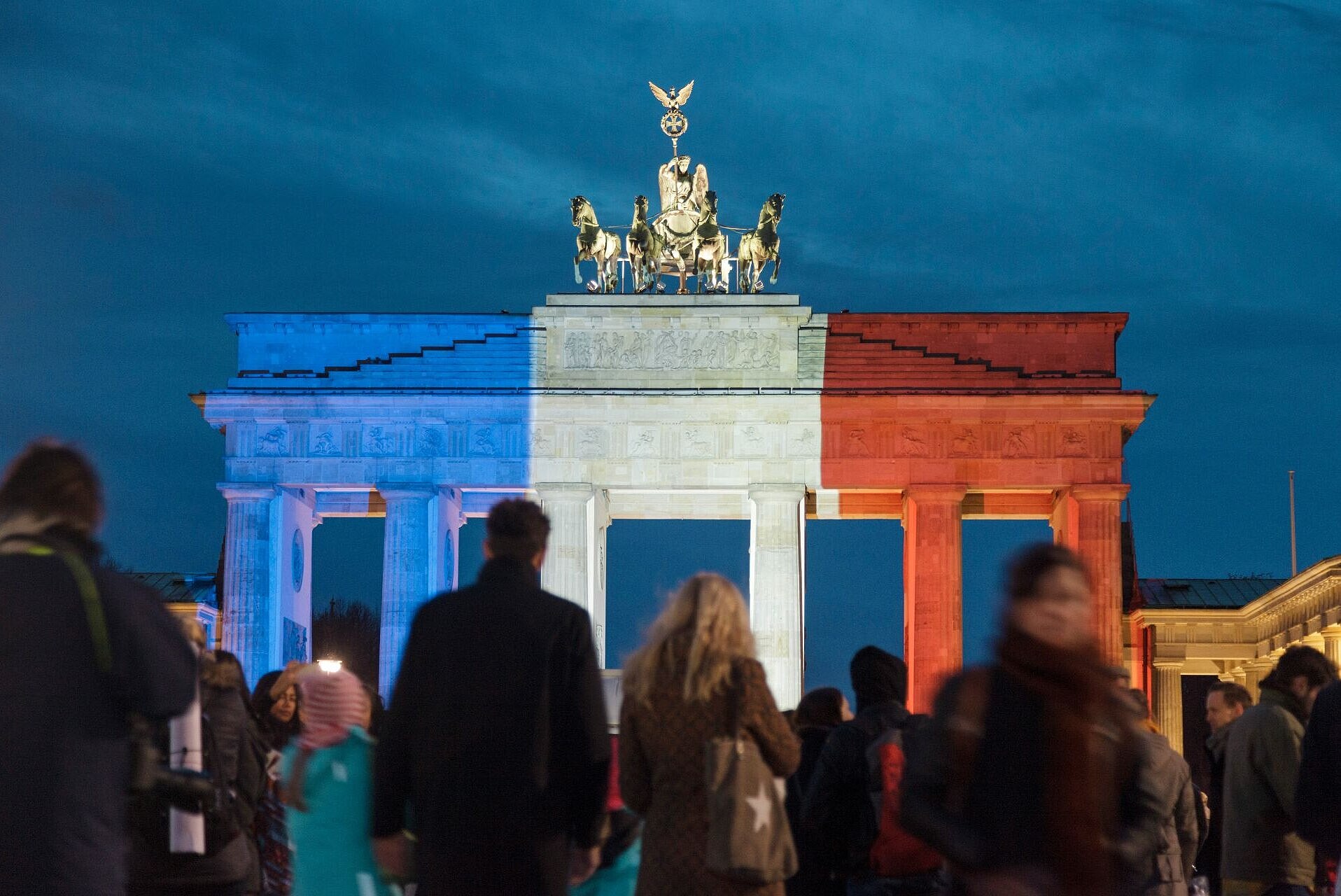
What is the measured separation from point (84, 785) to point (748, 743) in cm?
278

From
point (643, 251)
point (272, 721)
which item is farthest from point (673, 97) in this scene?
point (272, 721)

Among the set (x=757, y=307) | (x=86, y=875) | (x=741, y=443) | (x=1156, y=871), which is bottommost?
(x=1156, y=871)

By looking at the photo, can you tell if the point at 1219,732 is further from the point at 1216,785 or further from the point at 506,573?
the point at 506,573

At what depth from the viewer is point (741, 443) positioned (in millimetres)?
42500

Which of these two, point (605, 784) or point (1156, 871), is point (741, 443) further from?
point (605, 784)

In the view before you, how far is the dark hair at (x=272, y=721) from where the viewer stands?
1189 centimetres

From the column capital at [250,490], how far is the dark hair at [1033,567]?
38.0m

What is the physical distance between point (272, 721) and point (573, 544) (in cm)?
2984

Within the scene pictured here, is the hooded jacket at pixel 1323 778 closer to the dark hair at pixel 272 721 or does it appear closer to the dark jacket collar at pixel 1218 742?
the dark jacket collar at pixel 1218 742

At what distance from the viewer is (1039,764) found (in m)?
5.17

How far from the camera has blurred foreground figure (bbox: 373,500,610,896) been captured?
6.54 metres

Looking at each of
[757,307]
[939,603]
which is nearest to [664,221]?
[757,307]

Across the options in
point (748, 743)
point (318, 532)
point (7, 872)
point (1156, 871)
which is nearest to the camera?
point (7, 872)

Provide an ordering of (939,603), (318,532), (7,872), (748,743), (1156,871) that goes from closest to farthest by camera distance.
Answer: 1. (7,872)
2. (748,743)
3. (1156,871)
4. (939,603)
5. (318,532)
